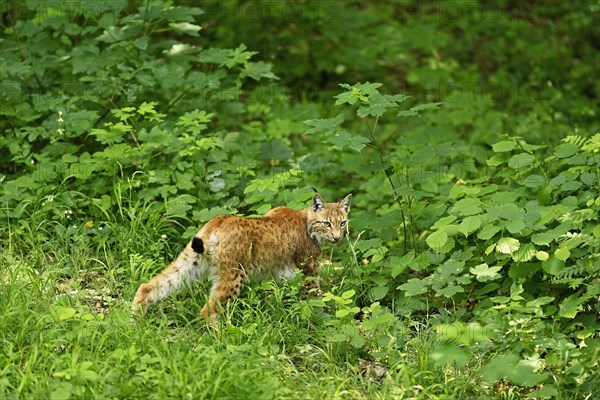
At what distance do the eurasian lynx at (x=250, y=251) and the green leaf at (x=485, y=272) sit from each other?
4.06ft

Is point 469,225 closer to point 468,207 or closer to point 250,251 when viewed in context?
point 468,207

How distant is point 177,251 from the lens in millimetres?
7707

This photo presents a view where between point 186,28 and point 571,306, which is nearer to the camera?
point 571,306

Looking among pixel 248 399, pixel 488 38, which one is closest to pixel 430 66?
pixel 488 38

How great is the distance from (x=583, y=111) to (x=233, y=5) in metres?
5.12

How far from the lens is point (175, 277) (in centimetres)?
683

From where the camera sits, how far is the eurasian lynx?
22.2 ft

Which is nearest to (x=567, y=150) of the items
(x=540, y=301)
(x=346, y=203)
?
(x=540, y=301)

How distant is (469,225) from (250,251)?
1.72 meters

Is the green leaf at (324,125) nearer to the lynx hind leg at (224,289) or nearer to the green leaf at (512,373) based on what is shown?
the lynx hind leg at (224,289)

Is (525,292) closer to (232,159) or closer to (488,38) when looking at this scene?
(232,159)

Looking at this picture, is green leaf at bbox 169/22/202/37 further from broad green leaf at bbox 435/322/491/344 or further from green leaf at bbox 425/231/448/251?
broad green leaf at bbox 435/322/491/344

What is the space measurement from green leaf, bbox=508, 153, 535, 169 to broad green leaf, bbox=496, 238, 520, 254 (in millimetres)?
871

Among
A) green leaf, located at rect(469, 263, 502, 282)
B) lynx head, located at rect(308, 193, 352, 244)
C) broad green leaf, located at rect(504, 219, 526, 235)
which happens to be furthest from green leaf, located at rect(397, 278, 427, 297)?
lynx head, located at rect(308, 193, 352, 244)
